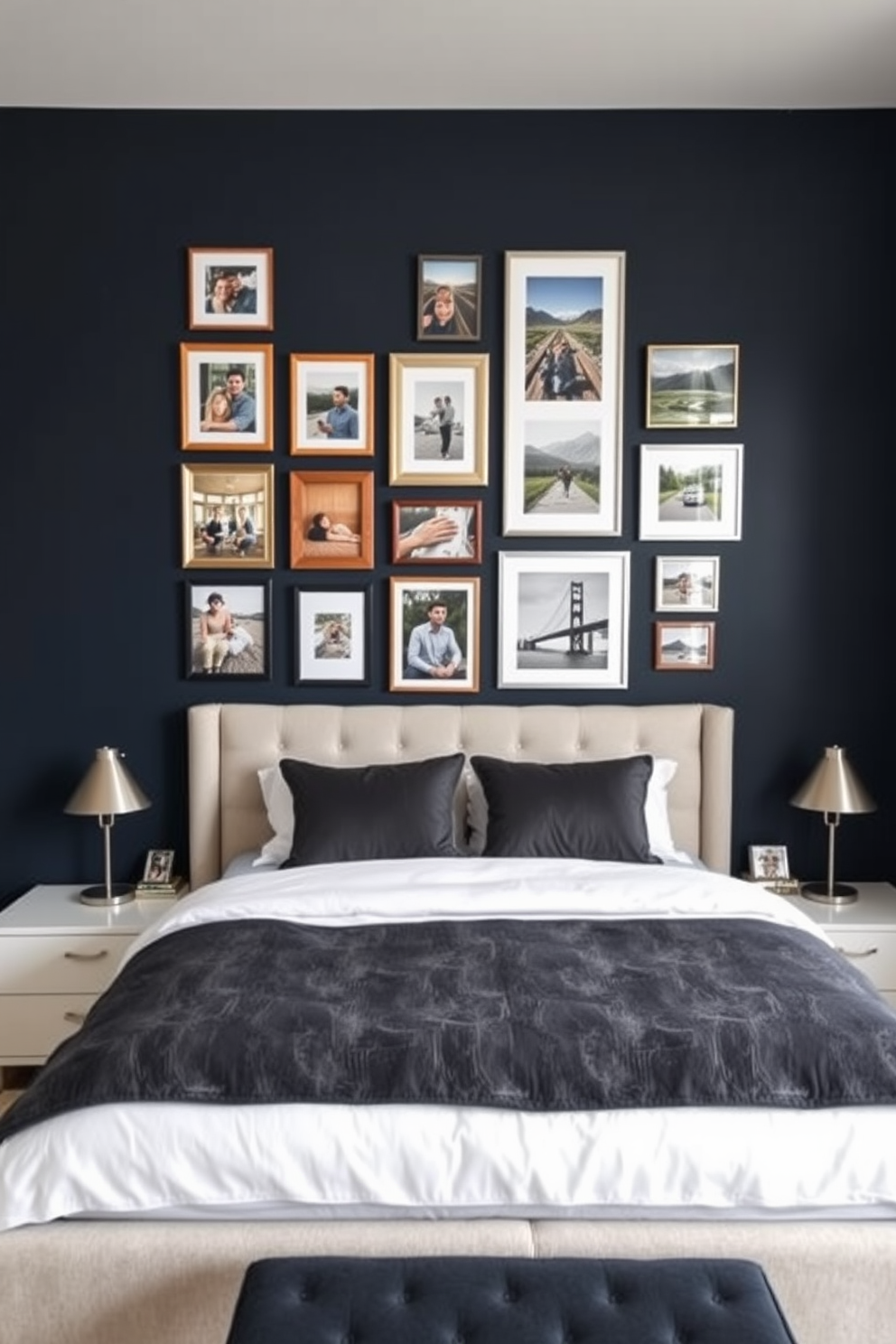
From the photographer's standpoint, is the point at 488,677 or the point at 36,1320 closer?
the point at 36,1320

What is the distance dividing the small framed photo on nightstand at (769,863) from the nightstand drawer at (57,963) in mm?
2005

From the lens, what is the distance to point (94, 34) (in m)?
3.17

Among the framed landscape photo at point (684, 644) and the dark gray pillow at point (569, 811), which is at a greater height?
the framed landscape photo at point (684, 644)

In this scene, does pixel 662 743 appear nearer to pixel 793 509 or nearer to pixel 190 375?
pixel 793 509

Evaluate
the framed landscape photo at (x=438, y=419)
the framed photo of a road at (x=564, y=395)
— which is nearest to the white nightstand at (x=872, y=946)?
the framed photo of a road at (x=564, y=395)

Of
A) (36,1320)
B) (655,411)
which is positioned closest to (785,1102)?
(36,1320)

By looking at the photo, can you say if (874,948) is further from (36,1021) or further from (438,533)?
(36,1021)

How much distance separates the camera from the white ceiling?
3.05 metres

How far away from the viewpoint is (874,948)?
3309mm

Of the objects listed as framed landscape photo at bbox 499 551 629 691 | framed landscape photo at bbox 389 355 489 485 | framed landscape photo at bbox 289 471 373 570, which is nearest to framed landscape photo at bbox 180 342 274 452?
framed landscape photo at bbox 289 471 373 570

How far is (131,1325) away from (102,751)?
Answer: 2019mm

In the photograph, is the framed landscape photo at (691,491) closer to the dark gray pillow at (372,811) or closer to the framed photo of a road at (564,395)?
the framed photo of a road at (564,395)

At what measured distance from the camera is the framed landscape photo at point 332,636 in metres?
3.76

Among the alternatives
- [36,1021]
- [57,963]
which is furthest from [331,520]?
[36,1021]
